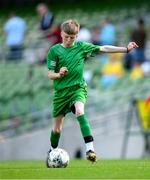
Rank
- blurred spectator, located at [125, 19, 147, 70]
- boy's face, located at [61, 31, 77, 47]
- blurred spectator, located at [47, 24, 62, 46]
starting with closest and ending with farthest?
boy's face, located at [61, 31, 77, 47] → blurred spectator, located at [47, 24, 62, 46] → blurred spectator, located at [125, 19, 147, 70]

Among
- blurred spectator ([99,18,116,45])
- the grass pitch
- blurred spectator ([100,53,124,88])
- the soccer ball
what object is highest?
blurred spectator ([99,18,116,45])

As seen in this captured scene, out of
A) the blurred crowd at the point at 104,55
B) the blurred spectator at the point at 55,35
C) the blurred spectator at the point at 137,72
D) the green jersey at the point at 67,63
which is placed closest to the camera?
the green jersey at the point at 67,63

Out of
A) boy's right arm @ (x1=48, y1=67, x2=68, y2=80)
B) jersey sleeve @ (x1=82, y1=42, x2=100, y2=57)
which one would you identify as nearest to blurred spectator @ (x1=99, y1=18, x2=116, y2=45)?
jersey sleeve @ (x1=82, y1=42, x2=100, y2=57)

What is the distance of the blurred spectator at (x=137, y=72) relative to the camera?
26.9 m

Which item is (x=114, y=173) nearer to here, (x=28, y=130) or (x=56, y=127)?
(x=56, y=127)

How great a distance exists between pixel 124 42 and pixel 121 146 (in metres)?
6.29

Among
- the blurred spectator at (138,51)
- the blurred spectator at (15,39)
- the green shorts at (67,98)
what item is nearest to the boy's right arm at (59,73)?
the green shorts at (67,98)

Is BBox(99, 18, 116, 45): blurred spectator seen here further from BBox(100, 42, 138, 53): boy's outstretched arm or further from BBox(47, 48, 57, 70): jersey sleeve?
BBox(47, 48, 57, 70): jersey sleeve

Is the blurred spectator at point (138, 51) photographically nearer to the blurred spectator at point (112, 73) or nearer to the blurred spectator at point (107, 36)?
the blurred spectator at point (112, 73)

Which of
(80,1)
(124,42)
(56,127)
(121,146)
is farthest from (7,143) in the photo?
(80,1)

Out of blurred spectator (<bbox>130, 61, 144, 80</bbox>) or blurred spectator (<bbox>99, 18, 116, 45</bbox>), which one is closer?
blurred spectator (<bbox>130, 61, 144, 80</bbox>)

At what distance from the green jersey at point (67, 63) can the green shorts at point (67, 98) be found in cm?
8

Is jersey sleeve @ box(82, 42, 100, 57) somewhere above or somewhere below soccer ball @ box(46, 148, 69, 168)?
above

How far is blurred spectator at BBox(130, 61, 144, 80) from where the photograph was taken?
26869 mm
